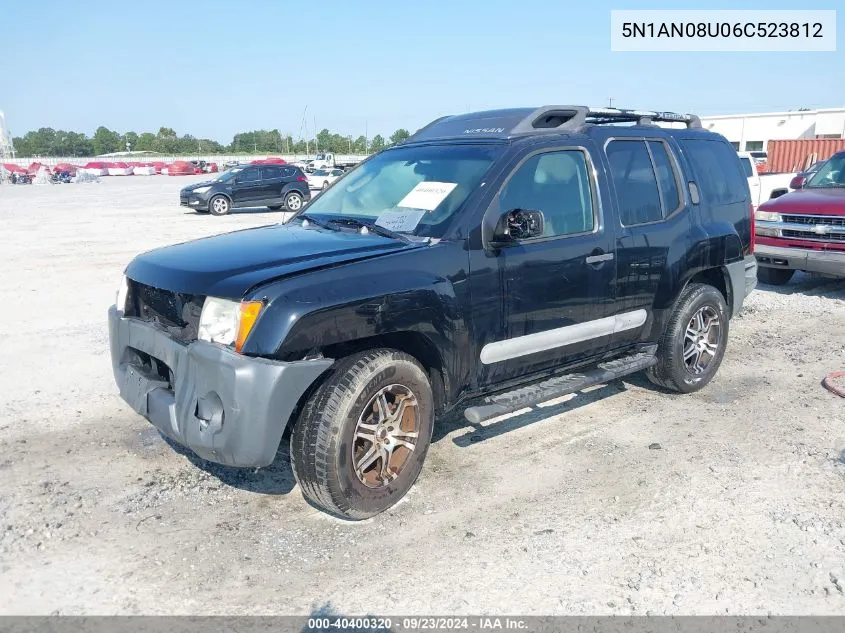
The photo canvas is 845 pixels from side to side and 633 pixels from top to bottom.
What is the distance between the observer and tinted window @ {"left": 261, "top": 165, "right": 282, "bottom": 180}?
74.1 ft

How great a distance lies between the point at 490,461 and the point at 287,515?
1.30 m

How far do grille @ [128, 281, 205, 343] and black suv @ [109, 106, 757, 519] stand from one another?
0.5 inches

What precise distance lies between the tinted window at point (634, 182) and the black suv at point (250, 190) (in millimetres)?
18183

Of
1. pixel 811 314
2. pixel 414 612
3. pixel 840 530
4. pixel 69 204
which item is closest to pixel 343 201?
pixel 414 612

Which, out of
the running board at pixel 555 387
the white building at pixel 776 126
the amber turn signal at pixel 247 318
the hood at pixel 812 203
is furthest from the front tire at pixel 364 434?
the white building at pixel 776 126

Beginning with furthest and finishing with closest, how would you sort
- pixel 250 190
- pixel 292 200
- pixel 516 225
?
pixel 292 200 → pixel 250 190 → pixel 516 225

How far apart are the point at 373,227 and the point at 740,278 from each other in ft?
11.0

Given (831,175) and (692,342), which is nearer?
(692,342)

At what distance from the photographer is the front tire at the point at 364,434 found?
3.39 m

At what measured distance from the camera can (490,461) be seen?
4379mm

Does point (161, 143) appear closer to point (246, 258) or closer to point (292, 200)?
point (292, 200)

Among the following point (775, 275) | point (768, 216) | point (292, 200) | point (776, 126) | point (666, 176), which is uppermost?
point (776, 126)

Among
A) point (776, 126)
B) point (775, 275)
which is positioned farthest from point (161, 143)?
point (775, 275)

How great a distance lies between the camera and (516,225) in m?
3.95
